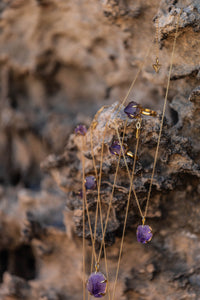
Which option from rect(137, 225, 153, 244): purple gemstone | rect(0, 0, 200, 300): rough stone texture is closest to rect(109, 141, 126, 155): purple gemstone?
rect(0, 0, 200, 300): rough stone texture

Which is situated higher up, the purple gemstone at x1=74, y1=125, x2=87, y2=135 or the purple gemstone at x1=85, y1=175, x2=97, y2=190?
the purple gemstone at x1=74, y1=125, x2=87, y2=135

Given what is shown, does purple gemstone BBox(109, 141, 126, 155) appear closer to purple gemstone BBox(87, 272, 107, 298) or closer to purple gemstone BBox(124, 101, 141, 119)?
purple gemstone BBox(124, 101, 141, 119)

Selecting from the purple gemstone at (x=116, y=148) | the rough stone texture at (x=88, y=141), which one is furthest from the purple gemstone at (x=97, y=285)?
the purple gemstone at (x=116, y=148)

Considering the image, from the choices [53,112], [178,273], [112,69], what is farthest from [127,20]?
[178,273]

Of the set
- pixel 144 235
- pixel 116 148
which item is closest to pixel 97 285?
pixel 144 235

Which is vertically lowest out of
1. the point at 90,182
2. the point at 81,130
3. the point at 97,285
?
the point at 97,285

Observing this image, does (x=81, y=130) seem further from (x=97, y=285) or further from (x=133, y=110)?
(x=97, y=285)
